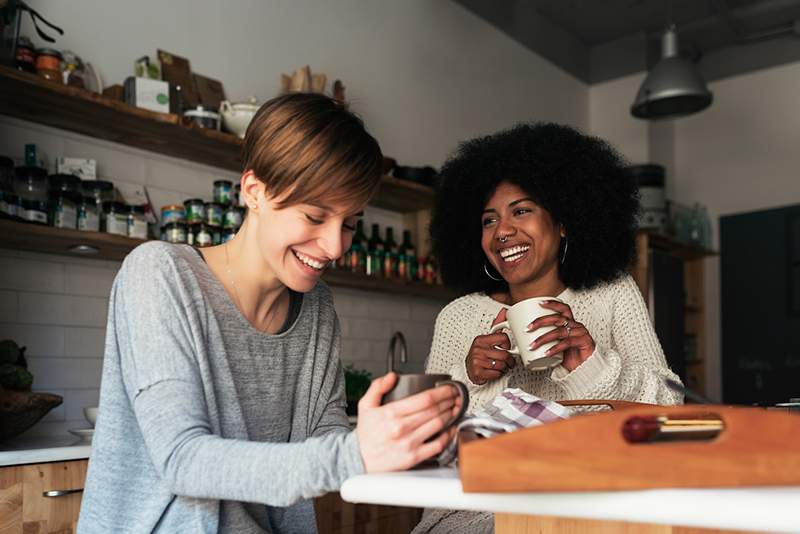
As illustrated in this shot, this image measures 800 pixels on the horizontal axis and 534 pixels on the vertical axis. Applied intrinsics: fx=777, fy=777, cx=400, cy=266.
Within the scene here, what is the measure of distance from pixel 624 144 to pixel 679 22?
3.14 ft

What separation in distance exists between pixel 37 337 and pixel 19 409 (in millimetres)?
606

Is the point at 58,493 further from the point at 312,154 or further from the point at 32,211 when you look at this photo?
the point at 312,154

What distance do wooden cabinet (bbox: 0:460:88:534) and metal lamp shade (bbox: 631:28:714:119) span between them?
137 inches

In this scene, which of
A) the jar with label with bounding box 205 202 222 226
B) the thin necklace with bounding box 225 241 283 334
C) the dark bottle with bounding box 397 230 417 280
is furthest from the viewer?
the dark bottle with bounding box 397 230 417 280

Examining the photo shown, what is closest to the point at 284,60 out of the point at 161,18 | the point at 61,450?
the point at 161,18

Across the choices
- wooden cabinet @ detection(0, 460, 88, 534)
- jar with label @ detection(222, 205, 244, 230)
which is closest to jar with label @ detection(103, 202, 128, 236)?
jar with label @ detection(222, 205, 244, 230)

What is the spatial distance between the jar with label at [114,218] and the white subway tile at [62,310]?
1.01 feet

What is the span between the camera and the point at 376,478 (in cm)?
82

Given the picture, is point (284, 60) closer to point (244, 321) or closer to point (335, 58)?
point (335, 58)

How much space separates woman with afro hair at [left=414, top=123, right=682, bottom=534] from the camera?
1.80 metres

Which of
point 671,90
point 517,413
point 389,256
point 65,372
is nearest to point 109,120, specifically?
point 65,372

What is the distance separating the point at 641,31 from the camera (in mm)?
5910

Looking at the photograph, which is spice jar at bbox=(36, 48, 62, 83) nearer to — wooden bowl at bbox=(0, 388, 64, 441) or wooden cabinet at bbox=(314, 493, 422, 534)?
wooden bowl at bbox=(0, 388, 64, 441)

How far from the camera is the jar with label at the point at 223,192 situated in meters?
3.04
